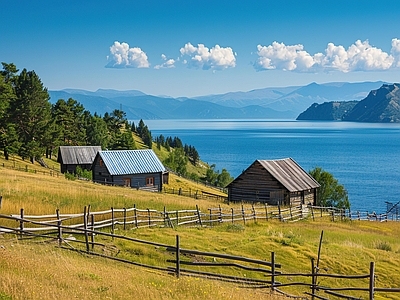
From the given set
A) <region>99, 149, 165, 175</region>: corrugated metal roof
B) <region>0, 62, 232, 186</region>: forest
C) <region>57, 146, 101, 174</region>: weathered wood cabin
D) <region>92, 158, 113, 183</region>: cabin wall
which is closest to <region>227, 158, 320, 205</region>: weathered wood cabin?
<region>99, 149, 165, 175</region>: corrugated metal roof

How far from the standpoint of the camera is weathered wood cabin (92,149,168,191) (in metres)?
62.0

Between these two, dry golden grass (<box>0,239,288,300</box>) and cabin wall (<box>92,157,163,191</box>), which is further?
cabin wall (<box>92,157,163,191</box>)

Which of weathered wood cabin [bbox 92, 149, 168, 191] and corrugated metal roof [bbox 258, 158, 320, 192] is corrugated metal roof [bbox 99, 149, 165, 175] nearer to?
weathered wood cabin [bbox 92, 149, 168, 191]

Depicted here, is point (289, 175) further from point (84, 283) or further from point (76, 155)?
point (84, 283)

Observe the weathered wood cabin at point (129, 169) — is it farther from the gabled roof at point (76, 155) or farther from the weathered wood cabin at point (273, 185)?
the weathered wood cabin at point (273, 185)

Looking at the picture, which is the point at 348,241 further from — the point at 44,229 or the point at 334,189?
the point at 334,189

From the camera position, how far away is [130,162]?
209 ft

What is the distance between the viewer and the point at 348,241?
28.0m

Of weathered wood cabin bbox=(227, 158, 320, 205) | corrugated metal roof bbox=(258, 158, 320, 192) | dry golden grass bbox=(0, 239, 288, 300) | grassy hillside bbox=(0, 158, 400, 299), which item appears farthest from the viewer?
corrugated metal roof bbox=(258, 158, 320, 192)

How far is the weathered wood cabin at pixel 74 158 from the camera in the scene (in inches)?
3049

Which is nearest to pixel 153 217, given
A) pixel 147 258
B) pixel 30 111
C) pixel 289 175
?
pixel 147 258

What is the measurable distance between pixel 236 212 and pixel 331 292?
19683 millimetres

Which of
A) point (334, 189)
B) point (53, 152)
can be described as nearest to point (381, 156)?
point (334, 189)

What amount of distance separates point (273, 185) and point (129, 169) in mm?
20270
